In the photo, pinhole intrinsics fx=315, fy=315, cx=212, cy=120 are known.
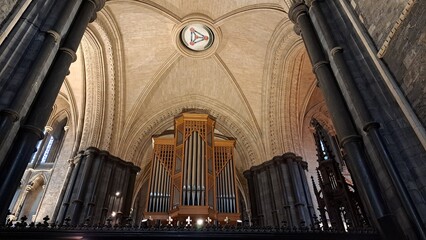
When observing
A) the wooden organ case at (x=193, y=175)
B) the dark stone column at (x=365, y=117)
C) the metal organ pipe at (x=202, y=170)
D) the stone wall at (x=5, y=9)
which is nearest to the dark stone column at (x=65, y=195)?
the wooden organ case at (x=193, y=175)

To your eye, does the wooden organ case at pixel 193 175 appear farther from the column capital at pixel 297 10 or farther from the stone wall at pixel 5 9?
the stone wall at pixel 5 9

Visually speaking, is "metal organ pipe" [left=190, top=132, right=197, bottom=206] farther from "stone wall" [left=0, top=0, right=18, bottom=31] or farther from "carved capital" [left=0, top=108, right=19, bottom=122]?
"stone wall" [left=0, top=0, right=18, bottom=31]

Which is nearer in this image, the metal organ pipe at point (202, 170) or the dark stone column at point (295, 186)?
the dark stone column at point (295, 186)

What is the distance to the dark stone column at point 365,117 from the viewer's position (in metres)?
3.64

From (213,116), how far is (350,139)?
29.7 feet

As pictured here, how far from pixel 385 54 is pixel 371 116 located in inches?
→ 37.9

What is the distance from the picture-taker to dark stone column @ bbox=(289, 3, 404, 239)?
12.6 feet

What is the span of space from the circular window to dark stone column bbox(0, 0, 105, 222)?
5851 millimetres

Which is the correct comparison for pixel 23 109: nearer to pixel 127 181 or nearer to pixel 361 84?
pixel 361 84

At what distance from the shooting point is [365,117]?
4.46 metres

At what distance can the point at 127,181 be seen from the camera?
35.1ft

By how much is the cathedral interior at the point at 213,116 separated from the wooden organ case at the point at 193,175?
5cm

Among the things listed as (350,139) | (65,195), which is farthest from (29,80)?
(65,195)

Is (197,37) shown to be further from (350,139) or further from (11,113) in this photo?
(11,113)
